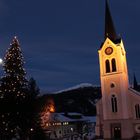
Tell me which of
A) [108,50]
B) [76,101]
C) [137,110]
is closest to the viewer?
[137,110]

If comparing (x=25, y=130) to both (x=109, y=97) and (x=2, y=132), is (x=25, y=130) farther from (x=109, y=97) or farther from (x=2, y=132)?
(x=109, y=97)

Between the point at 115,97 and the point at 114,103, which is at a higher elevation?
the point at 115,97

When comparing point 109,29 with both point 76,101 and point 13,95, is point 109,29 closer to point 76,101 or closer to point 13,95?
point 13,95

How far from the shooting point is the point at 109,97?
50.3m

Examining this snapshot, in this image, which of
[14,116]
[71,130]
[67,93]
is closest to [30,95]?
[14,116]

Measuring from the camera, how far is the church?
47.9 metres

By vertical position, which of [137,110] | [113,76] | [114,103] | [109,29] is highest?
[109,29]

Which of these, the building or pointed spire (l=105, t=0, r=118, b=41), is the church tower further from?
the building

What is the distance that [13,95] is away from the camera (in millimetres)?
35812

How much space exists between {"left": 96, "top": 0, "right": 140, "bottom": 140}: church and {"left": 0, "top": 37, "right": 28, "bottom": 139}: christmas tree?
17230mm

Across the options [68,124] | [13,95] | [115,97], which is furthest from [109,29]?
[68,124]

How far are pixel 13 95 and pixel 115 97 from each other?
759 inches

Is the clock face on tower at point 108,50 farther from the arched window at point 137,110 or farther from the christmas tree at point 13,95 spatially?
the christmas tree at point 13,95

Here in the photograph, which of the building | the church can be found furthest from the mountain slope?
the church
